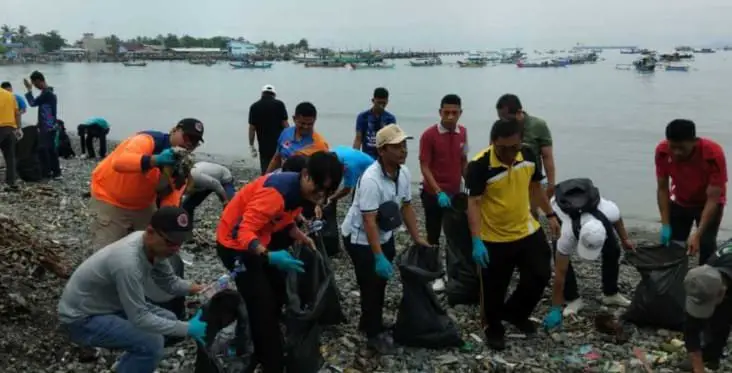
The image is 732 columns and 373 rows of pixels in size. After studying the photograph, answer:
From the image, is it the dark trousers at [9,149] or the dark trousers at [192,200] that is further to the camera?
the dark trousers at [9,149]

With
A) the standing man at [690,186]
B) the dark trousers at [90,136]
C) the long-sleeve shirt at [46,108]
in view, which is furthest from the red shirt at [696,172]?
the dark trousers at [90,136]

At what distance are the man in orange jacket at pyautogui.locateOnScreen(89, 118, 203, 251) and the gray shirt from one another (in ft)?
4.16

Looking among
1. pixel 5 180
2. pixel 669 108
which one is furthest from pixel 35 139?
pixel 669 108

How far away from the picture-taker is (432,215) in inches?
247

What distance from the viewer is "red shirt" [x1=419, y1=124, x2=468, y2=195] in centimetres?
609

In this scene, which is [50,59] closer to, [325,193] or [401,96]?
[401,96]

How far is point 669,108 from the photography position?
36.4 m

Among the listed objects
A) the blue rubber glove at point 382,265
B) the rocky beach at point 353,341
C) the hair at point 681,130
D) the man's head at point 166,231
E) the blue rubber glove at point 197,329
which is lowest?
the rocky beach at point 353,341

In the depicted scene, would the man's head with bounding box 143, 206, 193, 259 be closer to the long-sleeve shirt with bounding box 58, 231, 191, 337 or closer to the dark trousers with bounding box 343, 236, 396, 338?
the long-sleeve shirt with bounding box 58, 231, 191, 337

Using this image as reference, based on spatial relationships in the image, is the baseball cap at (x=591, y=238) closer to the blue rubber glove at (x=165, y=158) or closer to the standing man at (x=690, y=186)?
the standing man at (x=690, y=186)

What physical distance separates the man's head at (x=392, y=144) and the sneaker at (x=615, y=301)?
8.63 feet

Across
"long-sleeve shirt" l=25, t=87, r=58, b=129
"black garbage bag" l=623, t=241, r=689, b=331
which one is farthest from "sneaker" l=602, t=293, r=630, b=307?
"long-sleeve shirt" l=25, t=87, r=58, b=129

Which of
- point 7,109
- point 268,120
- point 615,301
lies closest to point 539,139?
point 615,301

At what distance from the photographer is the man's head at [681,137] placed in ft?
16.4
